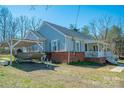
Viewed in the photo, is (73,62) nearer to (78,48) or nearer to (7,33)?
(78,48)

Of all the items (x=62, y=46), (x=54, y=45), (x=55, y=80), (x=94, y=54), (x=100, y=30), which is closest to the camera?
(x=55, y=80)

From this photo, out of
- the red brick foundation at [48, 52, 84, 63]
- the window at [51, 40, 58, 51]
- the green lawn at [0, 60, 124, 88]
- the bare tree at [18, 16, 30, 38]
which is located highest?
the bare tree at [18, 16, 30, 38]

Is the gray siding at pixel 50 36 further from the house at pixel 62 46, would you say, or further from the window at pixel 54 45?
the window at pixel 54 45

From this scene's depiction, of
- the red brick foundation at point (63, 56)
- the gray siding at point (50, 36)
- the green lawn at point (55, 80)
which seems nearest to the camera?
the green lawn at point (55, 80)

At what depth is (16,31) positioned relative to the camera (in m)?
28.0

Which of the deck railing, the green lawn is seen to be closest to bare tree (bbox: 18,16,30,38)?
the deck railing

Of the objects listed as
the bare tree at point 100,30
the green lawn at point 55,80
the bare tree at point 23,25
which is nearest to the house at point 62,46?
the bare tree at point 23,25

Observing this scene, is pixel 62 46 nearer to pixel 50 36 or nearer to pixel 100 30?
pixel 50 36

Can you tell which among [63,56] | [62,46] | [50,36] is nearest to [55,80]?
[63,56]

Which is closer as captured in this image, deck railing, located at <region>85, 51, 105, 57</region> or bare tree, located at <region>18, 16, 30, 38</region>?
deck railing, located at <region>85, 51, 105, 57</region>

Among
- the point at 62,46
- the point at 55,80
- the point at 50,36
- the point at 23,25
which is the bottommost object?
the point at 55,80

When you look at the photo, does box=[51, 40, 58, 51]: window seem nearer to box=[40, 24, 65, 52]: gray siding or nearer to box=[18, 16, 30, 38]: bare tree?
box=[40, 24, 65, 52]: gray siding
